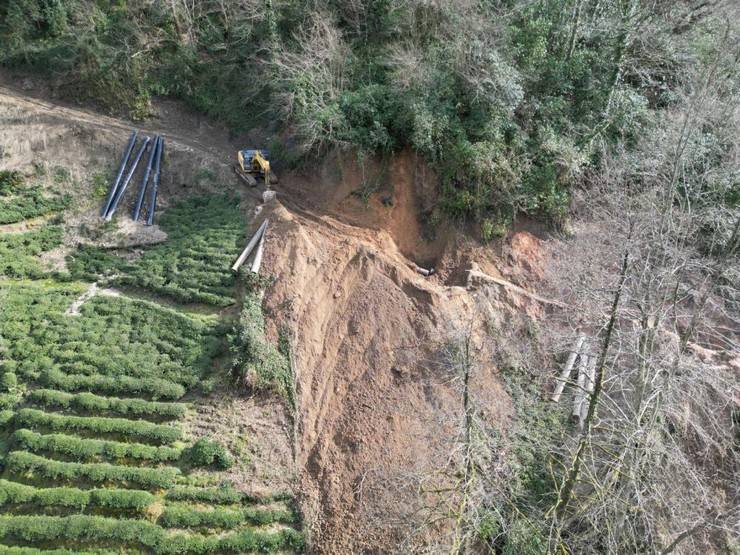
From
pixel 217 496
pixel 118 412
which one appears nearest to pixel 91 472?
pixel 118 412

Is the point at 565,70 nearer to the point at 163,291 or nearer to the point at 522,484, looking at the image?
the point at 522,484

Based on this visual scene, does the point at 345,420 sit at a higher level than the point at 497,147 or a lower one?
lower

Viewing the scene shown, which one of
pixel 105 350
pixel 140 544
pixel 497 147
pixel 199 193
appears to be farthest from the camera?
pixel 199 193

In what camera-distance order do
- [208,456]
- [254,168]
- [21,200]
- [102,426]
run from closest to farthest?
1. [208,456]
2. [102,426]
3. [21,200]
4. [254,168]

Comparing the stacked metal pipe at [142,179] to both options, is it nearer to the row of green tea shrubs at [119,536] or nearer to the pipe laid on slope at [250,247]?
the pipe laid on slope at [250,247]

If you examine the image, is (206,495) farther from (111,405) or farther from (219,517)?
(111,405)

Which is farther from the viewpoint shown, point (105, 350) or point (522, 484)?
point (105, 350)

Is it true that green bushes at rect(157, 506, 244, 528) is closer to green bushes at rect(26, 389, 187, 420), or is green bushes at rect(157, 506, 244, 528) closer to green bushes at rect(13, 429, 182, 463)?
green bushes at rect(13, 429, 182, 463)

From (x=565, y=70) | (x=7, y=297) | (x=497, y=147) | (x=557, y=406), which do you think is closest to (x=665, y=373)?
(x=557, y=406)
